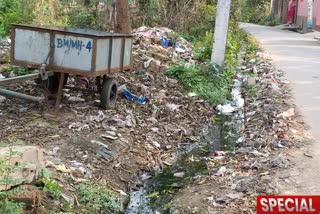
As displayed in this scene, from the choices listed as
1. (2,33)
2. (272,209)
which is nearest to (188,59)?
(2,33)

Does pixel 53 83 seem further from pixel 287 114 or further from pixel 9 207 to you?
pixel 9 207

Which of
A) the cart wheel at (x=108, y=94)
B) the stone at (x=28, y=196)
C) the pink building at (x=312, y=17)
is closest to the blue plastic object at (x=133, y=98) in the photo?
the cart wheel at (x=108, y=94)

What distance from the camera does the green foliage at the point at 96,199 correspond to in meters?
4.96

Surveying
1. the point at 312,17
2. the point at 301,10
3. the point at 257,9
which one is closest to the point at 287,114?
the point at 312,17

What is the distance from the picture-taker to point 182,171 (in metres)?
6.52

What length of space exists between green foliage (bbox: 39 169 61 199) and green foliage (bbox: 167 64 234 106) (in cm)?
557

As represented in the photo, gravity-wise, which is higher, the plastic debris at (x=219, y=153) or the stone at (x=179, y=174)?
the plastic debris at (x=219, y=153)

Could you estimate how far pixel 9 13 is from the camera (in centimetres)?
1333

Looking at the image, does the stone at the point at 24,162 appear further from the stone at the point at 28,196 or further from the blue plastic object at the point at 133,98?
the blue plastic object at the point at 133,98

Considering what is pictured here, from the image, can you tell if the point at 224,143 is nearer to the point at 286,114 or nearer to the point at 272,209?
the point at 286,114

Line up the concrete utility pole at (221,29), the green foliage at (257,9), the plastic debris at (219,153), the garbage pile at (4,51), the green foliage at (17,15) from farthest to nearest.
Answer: the green foliage at (257,9), the green foliage at (17,15), the concrete utility pole at (221,29), the garbage pile at (4,51), the plastic debris at (219,153)

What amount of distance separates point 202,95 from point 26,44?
159 inches

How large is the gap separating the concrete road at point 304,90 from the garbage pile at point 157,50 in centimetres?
274

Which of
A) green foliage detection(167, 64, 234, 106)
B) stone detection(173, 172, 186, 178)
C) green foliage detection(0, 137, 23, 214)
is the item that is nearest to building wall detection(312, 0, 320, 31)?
green foliage detection(167, 64, 234, 106)
